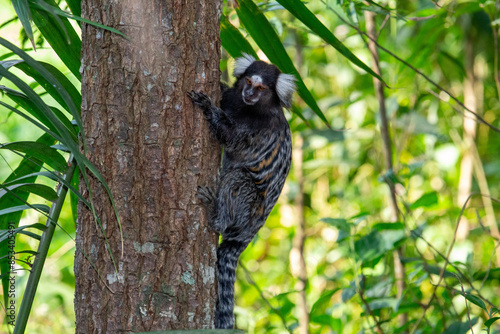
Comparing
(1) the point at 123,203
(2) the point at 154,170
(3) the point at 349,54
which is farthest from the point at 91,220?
(3) the point at 349,54

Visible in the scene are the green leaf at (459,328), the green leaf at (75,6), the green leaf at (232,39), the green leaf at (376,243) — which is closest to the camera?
the green leaf at (75,6)

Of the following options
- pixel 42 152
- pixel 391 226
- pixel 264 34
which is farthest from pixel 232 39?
pixel 391 226

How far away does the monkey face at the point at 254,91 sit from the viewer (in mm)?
2547

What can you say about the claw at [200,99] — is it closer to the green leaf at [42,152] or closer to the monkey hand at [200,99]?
the monkey hand at [200,99]

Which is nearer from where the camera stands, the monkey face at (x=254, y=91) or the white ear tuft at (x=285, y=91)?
the monkey face at (x=254, y=91)

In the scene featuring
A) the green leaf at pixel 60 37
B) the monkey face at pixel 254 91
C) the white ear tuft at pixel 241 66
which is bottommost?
the green leaf at pixel 60 37

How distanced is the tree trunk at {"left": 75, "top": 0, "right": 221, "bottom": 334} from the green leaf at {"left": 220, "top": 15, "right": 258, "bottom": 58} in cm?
47

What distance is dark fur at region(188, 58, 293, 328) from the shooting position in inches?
83.7

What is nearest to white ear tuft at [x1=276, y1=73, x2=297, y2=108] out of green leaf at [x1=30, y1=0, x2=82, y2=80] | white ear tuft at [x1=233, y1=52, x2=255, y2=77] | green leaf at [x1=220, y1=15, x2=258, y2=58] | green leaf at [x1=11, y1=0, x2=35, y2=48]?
white ear tuft at [x1=233, y1=52, x2=255, y2=77]

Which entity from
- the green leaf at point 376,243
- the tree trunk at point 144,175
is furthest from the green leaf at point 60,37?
the green leaf at point 376,243

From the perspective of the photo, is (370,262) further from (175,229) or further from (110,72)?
(110,72)

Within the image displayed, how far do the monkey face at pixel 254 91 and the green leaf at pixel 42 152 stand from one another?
1126 millimetres

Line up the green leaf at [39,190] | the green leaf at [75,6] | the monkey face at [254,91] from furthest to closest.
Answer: the monkey face at [254,91] < the green leaf at [75,6] < the green leaf at [39,190]

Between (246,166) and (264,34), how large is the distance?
71 cm
